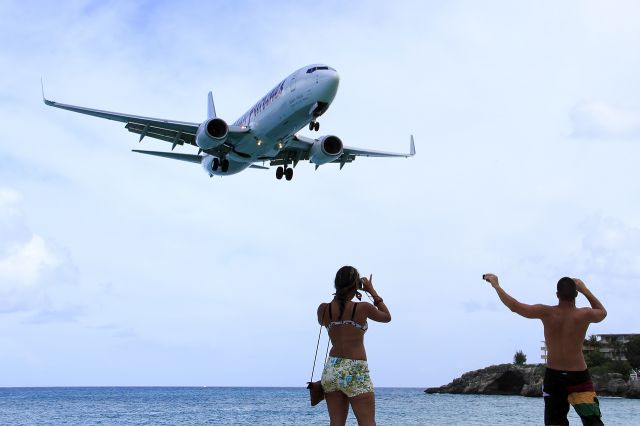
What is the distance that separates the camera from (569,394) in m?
7.42

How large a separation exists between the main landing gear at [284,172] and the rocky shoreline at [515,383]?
8380cm

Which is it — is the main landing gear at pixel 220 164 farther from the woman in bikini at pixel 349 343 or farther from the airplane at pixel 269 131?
the woman in bikini at pixel 349 343

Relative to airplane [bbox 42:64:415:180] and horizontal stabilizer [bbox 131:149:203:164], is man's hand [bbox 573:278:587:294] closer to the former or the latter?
airplane [bbox 42:64:415:180]

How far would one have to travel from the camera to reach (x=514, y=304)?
708 cm

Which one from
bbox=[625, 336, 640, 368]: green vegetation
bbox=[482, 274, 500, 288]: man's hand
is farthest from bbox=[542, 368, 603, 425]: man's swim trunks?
bbox=[625, 336, 640, 368]: green vegetation

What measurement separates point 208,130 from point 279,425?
3692cm

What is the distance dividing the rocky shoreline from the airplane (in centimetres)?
8290

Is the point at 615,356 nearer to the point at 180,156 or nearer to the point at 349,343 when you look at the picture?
the point at 180,156

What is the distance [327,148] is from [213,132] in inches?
232

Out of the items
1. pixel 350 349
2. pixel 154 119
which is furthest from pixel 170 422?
pixel 350 349

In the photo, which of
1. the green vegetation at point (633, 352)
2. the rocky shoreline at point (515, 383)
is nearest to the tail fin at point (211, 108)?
the rocky shoreline at point (515, 383)

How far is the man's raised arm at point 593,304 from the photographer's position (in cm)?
715

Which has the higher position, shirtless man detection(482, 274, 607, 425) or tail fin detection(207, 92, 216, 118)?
tail fin detection(207, 92, 216, 118)

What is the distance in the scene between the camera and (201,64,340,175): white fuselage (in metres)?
33.0
